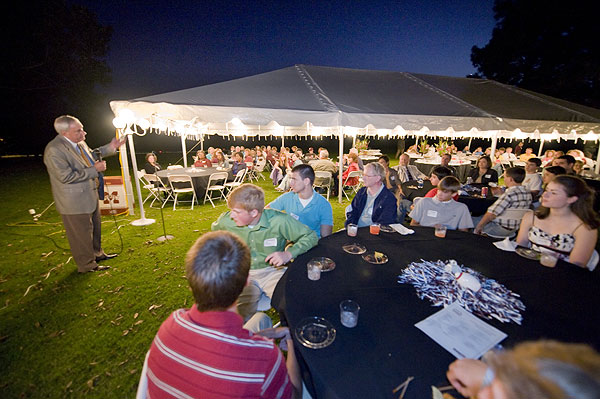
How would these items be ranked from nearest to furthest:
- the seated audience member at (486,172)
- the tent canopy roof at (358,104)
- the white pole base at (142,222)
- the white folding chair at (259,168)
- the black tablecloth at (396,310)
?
the black tablecloth at (396,310)
the tent canopy roof at (358,104)
the white pole base at (142,222)
the seated audience member at (486,172)
the white folding chair at (259,168)

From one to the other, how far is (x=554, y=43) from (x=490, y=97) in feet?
66.6

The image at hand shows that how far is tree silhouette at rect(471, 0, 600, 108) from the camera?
16.3 m

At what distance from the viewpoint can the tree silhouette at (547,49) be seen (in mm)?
16281

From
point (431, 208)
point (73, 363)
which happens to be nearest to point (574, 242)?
point (431, 208)

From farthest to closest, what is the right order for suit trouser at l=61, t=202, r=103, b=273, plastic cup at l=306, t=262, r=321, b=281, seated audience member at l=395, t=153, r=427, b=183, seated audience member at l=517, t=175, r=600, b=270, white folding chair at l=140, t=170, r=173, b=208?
seated audience member at l=395, t=153, r=427, b=183 → white folding chair at l=140, t=170, r=173, b=208 → suit trouser at l=61, t=202, r=103, b=273 → seated audience member at l=517, t=175, r=600, b=270 → plastic cup at l=306, t=262, r=321, b=281

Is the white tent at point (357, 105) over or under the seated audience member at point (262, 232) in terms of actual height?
over

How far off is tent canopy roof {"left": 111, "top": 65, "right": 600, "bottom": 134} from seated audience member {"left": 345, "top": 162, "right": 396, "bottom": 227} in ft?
5.36

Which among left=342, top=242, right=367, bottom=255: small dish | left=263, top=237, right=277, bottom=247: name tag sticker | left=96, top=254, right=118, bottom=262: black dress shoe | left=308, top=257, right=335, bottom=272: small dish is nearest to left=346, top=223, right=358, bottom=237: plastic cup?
left=342, top=242, right=367, bottom=255: small dish

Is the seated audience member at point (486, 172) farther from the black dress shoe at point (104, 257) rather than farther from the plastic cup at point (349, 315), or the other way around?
the black dress shoe at point (104, 257)

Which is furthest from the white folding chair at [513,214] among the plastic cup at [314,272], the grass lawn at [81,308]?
the grass lawn at [81,308]

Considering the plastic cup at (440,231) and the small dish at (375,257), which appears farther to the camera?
the plastic cup at (440,231)

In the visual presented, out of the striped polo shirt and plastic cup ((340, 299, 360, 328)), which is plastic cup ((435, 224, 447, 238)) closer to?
plastic cup ((340, 299, 360, 328))

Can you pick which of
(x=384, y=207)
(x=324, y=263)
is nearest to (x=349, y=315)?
(x=324, y=263)

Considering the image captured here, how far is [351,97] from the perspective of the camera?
17.1 ft
